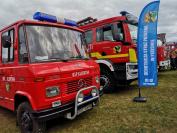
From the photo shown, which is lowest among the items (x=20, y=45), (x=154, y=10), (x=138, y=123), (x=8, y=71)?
(x=138, y=123)

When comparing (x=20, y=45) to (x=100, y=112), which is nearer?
(x=20, y=45)

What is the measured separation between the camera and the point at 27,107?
4180 mm

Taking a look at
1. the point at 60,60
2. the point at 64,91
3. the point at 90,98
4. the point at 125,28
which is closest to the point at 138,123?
the point at 90,98

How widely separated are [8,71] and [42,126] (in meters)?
1.53

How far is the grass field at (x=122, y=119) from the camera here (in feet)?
14.9

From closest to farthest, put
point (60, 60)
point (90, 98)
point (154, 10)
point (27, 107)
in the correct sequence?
point (27, 107)
point (60, 60)
point (90, 98)
point (154, 10)

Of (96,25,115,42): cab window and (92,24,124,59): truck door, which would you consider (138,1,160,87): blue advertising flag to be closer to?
(92,24,124,59): truck door

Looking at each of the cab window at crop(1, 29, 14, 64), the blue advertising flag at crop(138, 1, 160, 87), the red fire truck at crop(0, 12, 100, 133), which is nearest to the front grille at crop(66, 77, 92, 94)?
the red fire truck at crop(0, 12, 100, 133)

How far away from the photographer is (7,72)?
192 inches

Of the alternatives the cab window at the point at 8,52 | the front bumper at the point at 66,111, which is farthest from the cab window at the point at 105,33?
the cab window at the point at 8,52

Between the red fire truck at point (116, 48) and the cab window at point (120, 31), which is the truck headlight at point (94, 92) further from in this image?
the cab window at point (120, 31)

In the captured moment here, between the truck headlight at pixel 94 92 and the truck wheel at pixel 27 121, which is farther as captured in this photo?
the truck headlight at pixel 94 92

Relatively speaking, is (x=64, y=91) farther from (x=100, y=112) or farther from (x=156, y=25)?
(x=156, y=25)

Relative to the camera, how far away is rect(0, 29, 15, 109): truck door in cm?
467
